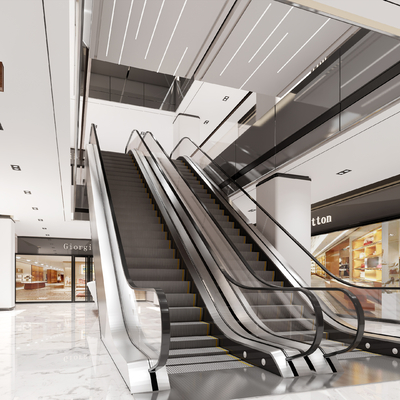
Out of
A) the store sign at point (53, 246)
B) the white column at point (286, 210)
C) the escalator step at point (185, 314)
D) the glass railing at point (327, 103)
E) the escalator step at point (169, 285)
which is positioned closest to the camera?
the glass railing at point (327, 103)

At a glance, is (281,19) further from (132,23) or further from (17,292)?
(17,292)

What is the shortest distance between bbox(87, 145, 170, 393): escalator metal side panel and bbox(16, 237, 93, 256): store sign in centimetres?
1128

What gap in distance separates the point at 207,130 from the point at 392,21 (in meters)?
13.2

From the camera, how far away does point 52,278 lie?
17.3 m

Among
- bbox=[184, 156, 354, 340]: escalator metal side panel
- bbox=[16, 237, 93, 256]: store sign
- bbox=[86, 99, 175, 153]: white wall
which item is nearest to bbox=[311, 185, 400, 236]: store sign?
bbox=[184, 156, 354, 340]: escalator metal side panel

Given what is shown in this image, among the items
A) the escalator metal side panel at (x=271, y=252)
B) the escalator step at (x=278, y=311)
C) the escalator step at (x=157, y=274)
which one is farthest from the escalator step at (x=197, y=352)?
the escalator step at (x=157, y=274)

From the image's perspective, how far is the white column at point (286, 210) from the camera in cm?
732

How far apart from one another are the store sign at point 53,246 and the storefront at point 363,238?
34.7 feet

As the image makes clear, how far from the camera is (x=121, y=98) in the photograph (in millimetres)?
15164

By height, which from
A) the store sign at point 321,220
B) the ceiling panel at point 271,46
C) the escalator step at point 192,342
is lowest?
the escalator step at point 192,342

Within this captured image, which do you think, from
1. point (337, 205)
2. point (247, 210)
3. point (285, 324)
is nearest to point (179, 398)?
point (285, 324)

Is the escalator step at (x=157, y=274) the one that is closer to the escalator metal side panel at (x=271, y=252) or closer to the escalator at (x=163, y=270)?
the escalator at (x=163, y=270)

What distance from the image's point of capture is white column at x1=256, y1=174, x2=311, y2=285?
7316mm

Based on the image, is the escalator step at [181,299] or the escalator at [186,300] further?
the escalator step at [181,299]
